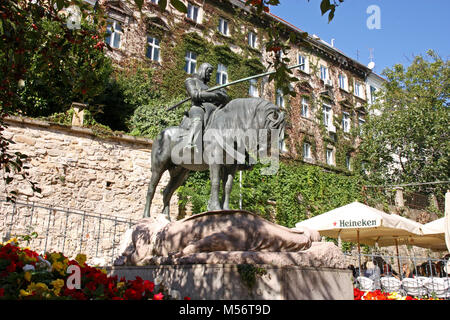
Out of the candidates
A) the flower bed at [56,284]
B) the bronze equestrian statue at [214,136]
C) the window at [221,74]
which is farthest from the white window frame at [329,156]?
the flower bed at [56,284]

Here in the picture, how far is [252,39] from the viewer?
23.7m

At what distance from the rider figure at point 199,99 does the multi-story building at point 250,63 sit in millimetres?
10011

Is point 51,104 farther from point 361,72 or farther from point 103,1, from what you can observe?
point 361,72

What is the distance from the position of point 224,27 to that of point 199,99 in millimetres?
18034

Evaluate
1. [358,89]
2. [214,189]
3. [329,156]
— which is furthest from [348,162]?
[214,189]

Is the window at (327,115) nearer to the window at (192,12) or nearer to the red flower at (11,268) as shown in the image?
the window at (192,12)

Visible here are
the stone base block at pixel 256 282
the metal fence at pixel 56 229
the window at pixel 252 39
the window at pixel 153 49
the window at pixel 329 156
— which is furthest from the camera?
the window at pixel 329 156

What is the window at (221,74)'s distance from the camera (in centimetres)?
2178

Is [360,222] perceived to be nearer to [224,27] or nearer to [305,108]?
[224,27]

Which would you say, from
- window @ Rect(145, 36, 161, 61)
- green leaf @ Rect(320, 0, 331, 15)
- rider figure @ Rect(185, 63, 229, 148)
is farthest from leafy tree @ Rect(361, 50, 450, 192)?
green leaf @ Rect(320, 0, 331, 15)

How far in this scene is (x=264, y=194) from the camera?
15195 millimetres

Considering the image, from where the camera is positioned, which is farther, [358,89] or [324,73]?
[358,89]
